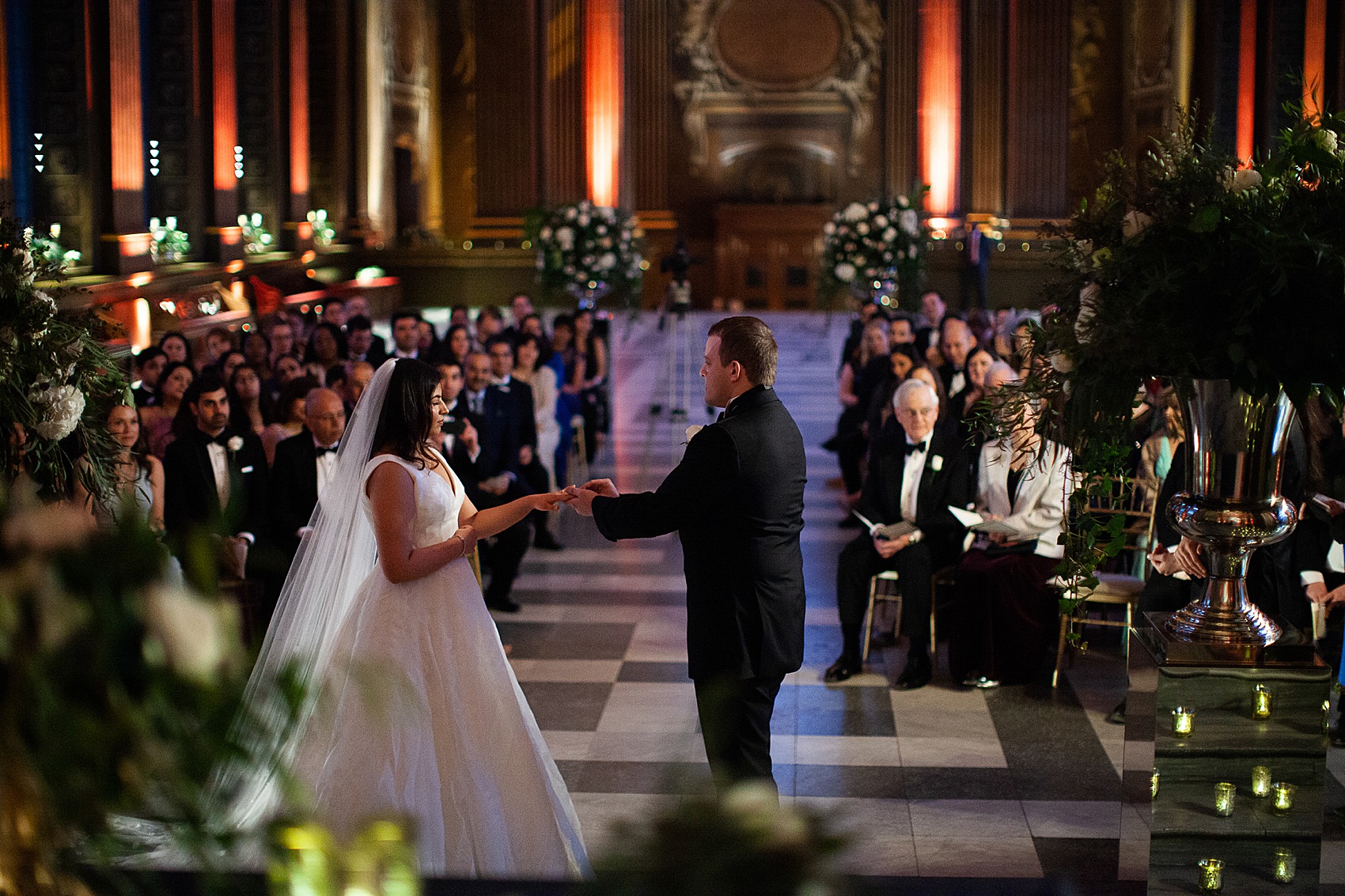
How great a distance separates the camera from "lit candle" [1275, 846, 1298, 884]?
379cm

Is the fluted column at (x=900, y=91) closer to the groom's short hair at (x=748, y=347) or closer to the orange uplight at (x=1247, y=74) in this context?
the orange uplight at (x=1247, y=74)

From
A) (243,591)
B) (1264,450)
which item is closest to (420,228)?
(243,591)

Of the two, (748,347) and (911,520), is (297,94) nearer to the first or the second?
(911,520)

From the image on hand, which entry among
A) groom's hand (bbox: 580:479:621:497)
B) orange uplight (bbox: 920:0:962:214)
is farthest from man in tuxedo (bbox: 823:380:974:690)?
orange uplight (bbox: 920:0:962:214)

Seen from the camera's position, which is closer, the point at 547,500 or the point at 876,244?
the point at 547,500

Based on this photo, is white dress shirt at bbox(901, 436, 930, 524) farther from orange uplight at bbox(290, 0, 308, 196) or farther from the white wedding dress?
orange uplight at bbox(290, 0, 308, 196)

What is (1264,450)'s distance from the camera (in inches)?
147

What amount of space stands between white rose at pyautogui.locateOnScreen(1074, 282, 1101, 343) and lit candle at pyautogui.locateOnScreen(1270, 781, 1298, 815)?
52.9 inches

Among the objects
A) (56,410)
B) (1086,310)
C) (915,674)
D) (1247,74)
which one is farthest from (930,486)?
(1247,74)

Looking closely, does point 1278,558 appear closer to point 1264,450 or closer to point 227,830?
point 1264,450

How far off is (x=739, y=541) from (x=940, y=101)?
20885 mm

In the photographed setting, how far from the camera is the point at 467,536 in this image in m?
4.27

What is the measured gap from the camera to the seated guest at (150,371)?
8.74m

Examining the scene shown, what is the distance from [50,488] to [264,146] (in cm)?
1613
